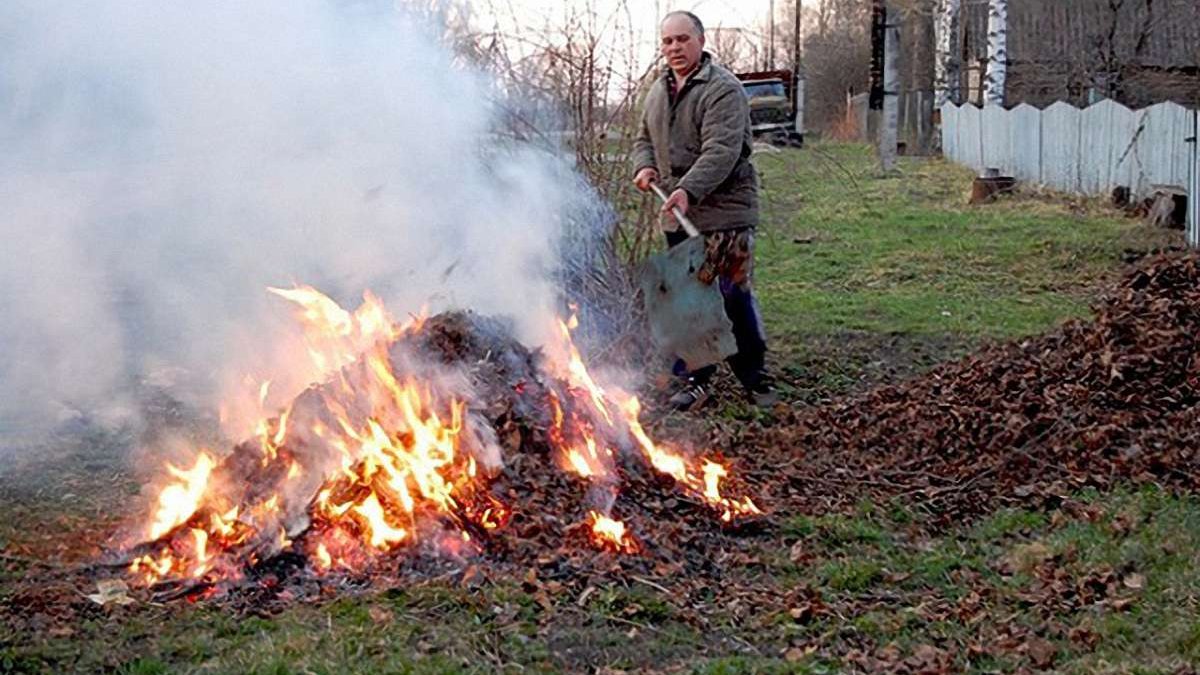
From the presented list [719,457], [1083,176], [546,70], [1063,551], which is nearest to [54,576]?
[719,457]

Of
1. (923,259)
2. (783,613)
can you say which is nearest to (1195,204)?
(923,259)

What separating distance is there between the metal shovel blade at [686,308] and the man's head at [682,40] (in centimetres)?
95

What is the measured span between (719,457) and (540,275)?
132 cm

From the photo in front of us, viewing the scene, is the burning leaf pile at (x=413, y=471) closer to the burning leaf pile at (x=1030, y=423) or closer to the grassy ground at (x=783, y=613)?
the grassy ground at (x=783, y=613)

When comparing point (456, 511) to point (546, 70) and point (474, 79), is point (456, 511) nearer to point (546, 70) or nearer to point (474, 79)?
point (474, 79)

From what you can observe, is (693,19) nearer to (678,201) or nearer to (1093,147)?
(678,201)

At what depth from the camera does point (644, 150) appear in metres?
7.77

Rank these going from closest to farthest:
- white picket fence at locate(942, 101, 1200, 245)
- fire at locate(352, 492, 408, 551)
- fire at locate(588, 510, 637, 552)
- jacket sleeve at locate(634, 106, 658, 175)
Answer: fire at locate(352, 492, 408, 551) < fire at locate(588, 510, 637, 552) < jacket sleeve at locate(634, 106, 658, 175) < white picket fence at locate(942, 101, 1200, 245)

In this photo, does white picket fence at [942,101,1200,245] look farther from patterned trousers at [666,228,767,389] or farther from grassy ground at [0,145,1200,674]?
grassy ground at [0,145,1200,674]

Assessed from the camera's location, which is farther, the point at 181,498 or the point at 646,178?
the point at 646,178

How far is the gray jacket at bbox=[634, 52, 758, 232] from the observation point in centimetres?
730

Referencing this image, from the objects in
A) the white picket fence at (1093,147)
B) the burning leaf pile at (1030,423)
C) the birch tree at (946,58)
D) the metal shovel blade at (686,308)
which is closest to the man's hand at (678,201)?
the metal shovel blade at (686,308)

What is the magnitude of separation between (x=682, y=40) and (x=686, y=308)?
1.35 metres

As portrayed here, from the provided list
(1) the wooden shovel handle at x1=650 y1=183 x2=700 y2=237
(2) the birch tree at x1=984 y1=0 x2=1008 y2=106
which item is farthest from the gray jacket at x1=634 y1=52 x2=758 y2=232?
(2) the birch tree at x1=984 y1=0 x2=1008 y2=106
